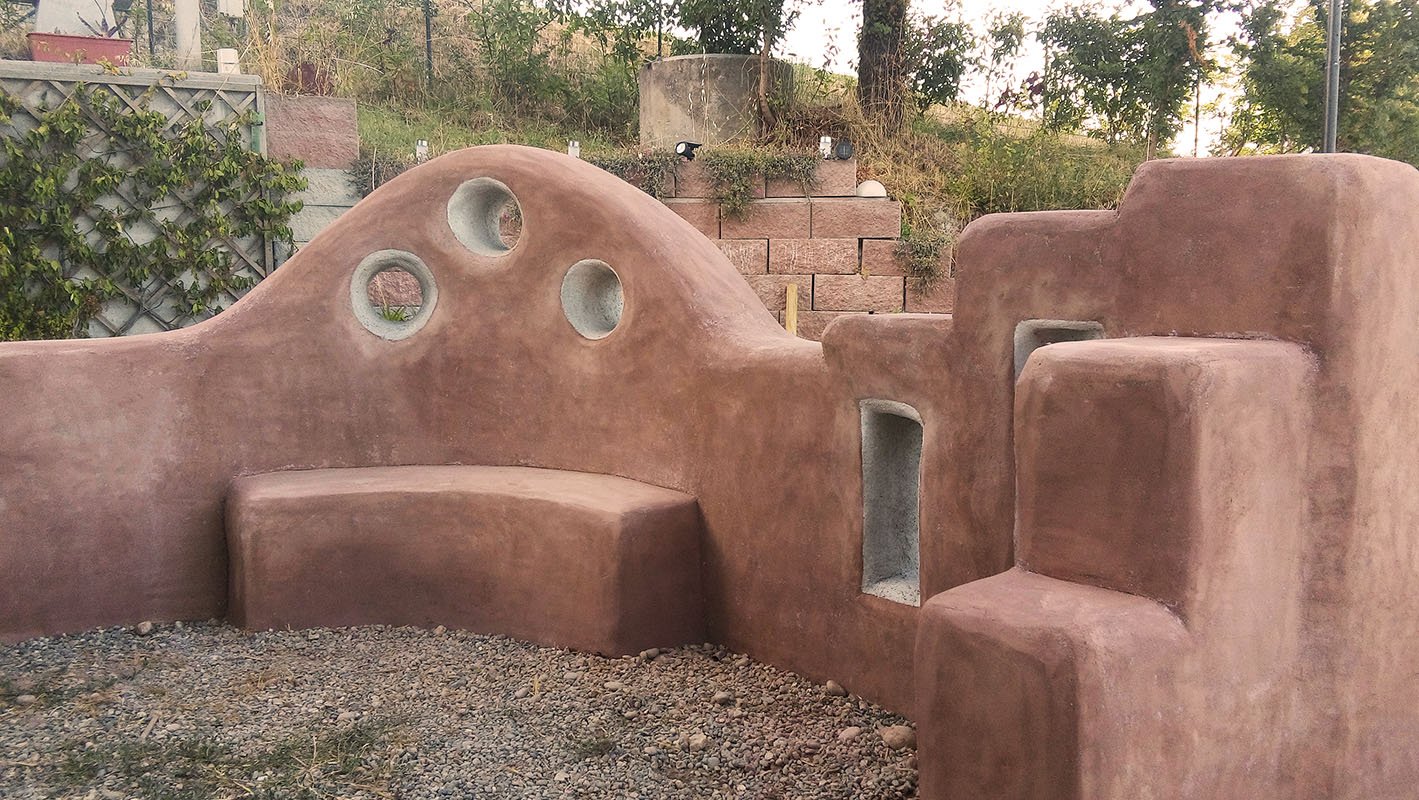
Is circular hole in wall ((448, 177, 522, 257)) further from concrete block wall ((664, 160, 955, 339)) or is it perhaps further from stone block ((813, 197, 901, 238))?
stone block ((813, 197, 901, 238))

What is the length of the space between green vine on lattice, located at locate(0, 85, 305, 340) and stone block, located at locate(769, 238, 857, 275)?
4.02 m

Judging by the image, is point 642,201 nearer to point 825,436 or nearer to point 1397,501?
point 825,436

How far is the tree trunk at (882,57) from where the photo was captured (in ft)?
40.1

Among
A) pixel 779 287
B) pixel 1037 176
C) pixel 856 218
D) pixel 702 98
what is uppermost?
pixel 702 98

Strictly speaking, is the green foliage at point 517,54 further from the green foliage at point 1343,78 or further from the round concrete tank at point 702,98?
the green foliage at point 1343,78

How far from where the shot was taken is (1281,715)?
2852 mm

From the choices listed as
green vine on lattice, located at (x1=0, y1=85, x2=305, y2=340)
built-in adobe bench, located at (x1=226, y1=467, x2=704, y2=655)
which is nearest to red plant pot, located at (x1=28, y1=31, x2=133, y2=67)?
green vine on lattice, located at (x1=0, y1=85, x2=305, y2=340)

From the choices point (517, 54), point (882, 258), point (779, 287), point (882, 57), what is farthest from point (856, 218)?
point (517, 54)

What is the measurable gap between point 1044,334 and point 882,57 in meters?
9.48

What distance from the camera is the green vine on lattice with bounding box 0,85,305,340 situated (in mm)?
8547

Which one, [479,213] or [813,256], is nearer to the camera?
[479,213]

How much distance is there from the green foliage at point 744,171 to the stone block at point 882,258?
0.84 meters

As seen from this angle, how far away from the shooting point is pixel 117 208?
8.95m

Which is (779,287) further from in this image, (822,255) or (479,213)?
(479,213)
